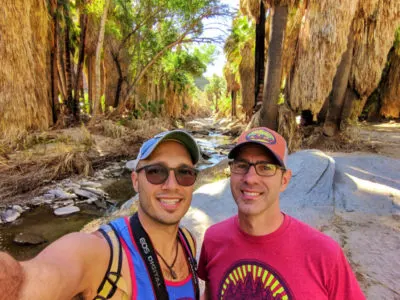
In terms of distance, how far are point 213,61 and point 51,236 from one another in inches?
927

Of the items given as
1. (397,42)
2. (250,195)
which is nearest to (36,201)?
(250,195)

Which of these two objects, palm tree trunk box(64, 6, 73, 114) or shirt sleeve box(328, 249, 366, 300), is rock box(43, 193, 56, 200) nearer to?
shirt sleeve box(328, 249, 366, 300)

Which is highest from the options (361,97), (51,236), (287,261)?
(361,97)

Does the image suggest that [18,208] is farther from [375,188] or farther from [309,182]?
[375,188]

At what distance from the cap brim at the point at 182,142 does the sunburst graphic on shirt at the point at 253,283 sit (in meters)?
0.73

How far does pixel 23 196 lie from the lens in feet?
22.6

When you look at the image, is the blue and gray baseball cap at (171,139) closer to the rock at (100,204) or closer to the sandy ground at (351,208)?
the sandy ground at (351,208)

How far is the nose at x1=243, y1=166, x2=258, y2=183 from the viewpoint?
1.63 m

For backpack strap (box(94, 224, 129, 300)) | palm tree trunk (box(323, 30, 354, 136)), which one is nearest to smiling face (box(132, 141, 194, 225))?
backpack strap (box(94, 224, 129, 300))

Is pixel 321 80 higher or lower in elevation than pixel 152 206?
higher

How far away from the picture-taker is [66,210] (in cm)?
634

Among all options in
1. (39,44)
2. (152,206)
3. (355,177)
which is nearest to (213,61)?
(39,44)

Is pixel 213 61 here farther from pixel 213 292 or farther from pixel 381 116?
pixel 213 292

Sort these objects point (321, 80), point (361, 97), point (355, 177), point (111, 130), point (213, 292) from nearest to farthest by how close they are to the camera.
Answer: point (213, 292)
point (355, 177)
point (321, 80)
point (361, 97)
point (111, 130)
